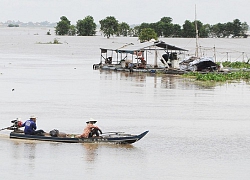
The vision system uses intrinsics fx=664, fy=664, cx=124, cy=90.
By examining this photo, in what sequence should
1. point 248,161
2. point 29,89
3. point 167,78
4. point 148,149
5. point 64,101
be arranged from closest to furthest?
1. point 248,161
2. point 148,149
3. point 64,101
4. point 29,89
5. point 167,78

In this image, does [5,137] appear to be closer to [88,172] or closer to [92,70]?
[88,172]

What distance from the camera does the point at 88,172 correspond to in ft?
54.1

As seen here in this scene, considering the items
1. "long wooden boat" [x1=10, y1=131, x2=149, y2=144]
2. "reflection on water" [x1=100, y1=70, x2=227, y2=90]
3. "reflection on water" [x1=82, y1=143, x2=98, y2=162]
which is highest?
"reflection on water" [x1=100, y1=70, x2=227, y2=90]

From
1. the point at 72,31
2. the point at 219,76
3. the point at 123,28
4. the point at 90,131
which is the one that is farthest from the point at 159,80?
the point at 123,28

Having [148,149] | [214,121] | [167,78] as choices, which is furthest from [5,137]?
[167,78]

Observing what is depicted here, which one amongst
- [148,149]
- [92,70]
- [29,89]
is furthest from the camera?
[92,70]

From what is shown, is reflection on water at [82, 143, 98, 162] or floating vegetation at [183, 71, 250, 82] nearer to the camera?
reflection on water at [82, 143, 98, 162]

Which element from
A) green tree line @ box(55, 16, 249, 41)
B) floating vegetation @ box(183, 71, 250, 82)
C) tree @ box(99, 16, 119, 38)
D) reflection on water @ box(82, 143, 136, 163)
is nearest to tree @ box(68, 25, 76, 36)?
green tree line @ box(55, 16, 249, 41)

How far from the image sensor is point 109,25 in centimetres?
13738

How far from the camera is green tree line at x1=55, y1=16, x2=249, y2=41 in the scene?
138 meters

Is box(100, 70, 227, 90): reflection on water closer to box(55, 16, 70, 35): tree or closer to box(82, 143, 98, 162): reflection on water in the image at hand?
box(82, 143, 98, 162): reflection on water

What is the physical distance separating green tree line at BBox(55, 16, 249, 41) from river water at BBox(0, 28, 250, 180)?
320ft

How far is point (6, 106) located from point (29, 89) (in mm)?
6801

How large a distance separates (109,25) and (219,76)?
98.6 metres
